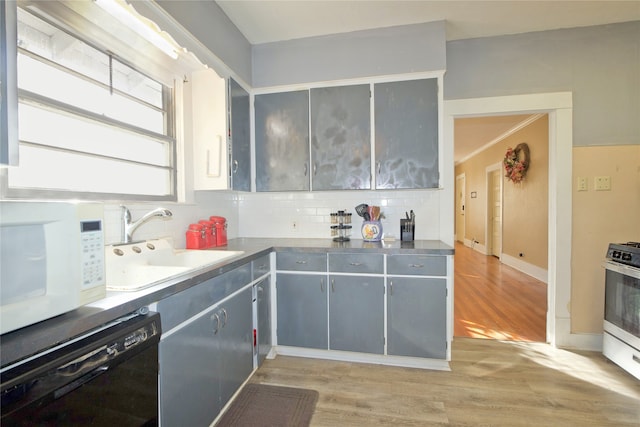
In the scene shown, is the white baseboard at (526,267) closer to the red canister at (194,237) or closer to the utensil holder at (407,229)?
the utensil holder at (407,229)

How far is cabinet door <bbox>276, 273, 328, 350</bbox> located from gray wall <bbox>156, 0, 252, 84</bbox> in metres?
1.77

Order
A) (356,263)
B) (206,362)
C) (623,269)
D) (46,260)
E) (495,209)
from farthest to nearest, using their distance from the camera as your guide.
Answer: (495,209) → (356,263) → (623,269) → (206,362) → (46,260)

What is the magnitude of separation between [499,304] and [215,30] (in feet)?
13.1

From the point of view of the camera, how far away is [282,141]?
258 centimetres

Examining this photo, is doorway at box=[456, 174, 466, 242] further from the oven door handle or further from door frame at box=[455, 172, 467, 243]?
the oven door handle

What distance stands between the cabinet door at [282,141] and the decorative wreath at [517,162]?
4.18 metres

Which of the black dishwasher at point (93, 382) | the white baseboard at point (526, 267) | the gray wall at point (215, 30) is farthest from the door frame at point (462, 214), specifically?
the black dishwasher at point (93, 382)

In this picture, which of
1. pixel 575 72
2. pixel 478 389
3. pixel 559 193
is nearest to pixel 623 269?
pixel 559 193

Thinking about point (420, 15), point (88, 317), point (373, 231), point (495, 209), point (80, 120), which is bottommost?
point (88, 317)

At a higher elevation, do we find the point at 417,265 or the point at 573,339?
the point at 417,265

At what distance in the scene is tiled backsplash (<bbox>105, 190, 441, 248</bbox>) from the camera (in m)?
2.59

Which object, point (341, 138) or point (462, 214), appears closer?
point (341, 138)

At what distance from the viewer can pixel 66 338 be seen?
744 mm

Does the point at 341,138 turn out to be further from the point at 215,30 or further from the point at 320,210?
the point at 215,30
